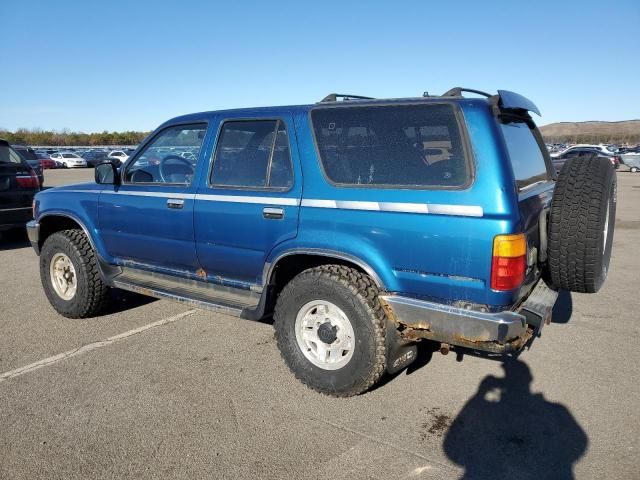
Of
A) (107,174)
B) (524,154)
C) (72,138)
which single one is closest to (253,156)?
(107,174)

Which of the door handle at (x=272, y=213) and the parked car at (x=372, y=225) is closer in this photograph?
the parked car at (x=372, y=225)

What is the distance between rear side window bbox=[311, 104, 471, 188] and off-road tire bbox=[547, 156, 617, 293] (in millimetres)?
691

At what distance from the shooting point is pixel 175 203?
3.94 meters

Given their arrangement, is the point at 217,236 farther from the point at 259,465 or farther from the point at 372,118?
the point at 259,465

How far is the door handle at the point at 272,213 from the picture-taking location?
3.38m

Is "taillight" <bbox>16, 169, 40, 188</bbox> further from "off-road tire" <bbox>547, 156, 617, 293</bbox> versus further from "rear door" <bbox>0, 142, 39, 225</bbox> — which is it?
"off-road tire" <bbox>547, 156, 617, 293</bbox>

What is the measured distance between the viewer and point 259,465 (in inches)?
103

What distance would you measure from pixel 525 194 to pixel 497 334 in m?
0.92

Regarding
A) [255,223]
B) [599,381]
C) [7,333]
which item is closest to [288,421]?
[255,223]

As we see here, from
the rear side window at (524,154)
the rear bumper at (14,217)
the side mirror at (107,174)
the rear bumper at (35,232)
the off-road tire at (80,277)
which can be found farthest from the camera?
the rear bumper at (14,217)

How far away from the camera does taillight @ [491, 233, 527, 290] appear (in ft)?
8.71

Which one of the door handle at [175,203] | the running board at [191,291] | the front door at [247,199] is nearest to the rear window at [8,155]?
the running board at [191,291]

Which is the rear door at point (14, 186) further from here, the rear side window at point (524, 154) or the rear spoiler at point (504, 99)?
the rear side window at point (524, 154)

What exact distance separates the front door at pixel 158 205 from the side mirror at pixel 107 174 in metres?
0.06
